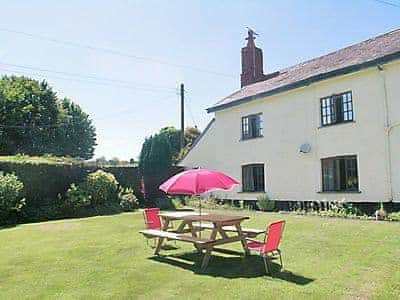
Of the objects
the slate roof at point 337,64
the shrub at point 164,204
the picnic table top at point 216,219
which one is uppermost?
the slate roof at point 337,64

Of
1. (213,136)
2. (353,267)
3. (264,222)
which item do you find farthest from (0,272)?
(213,136)

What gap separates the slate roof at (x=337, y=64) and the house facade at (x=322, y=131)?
0.04 m

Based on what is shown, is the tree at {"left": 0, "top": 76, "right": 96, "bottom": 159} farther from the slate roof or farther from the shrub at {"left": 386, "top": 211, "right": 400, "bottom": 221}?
the shrub at {"left": 386, "top": 211, "right": 400, "bottom": 221}

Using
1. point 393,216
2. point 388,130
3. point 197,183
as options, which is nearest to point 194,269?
point 197,183

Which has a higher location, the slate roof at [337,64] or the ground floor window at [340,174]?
the slate roof at [337,64]

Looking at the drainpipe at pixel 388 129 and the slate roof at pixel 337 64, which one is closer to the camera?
the drainpipe at pixel 388 129

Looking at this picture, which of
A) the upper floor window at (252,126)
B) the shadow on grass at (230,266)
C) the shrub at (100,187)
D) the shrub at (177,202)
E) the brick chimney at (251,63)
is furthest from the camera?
the brick chimney at (251,63)

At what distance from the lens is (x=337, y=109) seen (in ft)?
58.1

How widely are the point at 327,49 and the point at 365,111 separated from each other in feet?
25.3

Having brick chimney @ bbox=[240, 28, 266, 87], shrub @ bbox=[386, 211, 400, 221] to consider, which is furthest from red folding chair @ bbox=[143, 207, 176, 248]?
brick chimney @ bbox=[240, 28, 266, 87]

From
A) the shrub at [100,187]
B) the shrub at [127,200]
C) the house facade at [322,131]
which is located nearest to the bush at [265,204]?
the house facade at [322,131]

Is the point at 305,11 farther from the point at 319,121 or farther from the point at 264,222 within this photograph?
the point at 264,222

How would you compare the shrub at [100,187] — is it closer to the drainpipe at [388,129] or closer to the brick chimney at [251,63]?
the brick chimney at [251,63]

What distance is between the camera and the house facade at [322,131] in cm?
1578
